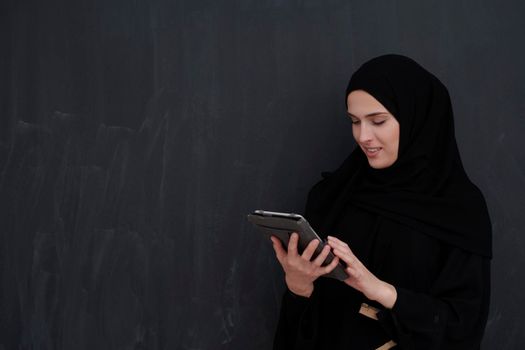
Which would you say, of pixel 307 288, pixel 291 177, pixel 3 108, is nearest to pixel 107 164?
pixel 3 108

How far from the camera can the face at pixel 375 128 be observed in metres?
1.60

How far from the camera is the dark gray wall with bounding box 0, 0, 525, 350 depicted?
6.84ft

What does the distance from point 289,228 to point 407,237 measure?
43cm

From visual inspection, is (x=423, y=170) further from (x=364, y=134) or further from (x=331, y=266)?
(x=331, y=266)

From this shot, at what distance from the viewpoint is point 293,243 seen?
1420 millimetres

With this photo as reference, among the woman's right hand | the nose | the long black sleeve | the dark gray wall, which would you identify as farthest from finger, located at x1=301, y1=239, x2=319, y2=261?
the dark gray wall

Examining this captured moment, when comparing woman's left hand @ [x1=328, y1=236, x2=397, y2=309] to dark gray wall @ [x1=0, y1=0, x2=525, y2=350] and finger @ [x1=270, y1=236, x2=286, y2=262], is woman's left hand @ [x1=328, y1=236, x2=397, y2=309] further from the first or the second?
dark gray wall @ [x1=0, y1=0, x2=525, y2=350]

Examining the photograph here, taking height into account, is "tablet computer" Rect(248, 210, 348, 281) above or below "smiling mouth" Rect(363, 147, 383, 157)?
below

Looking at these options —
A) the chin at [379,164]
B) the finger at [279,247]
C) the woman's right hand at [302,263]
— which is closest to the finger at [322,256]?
the woman's right hand at [302,263]

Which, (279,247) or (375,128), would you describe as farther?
(375,128)

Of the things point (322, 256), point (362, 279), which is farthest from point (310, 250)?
point (362, 279)

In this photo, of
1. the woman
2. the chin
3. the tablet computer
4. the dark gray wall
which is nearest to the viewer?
the tablet computer

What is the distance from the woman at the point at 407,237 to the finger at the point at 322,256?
2.3 inches

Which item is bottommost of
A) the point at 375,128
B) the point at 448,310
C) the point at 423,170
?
the point at 448,310
